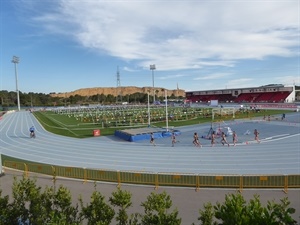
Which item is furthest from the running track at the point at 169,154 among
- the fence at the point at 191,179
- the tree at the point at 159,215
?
the tree at the point at 159,215

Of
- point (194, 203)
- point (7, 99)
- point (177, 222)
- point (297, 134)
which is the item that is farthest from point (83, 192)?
point (7, 99)

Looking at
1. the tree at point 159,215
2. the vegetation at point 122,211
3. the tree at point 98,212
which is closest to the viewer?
the vegetation at point 122,211

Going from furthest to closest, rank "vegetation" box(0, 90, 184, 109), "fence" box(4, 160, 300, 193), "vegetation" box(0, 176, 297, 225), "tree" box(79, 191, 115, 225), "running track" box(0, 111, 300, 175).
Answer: "vegetation" box(0, 90, 184, 109), "running track" box(0, 111, 300, 175), "fence" box(4, 160, 300, 193), "tree" box(79, 191, 115, 225), "vegetation" box(0, 176, 297, 225)

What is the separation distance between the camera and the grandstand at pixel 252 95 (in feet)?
275

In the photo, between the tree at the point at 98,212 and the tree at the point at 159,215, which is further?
the tree at the point at 98,212

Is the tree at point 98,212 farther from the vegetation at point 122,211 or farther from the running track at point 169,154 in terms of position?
the running track at point 169,154

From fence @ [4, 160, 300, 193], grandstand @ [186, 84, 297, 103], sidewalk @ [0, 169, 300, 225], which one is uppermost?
grandstand @ [186, 84, 297, 103]

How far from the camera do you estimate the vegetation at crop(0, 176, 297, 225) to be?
4.86 meters

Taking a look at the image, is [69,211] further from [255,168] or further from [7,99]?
[7,99]

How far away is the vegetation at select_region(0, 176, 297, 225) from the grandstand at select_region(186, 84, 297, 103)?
85856mm

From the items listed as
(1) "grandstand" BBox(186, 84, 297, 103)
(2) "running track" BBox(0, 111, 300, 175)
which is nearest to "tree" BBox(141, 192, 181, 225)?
(2) "running track" BBox(0, 111, 300, 175)

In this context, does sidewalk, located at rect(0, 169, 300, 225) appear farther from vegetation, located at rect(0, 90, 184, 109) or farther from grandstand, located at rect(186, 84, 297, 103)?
vegetation, located at rect(0, 90, 184, 109)

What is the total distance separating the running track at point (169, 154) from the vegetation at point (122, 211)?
9.05 meters

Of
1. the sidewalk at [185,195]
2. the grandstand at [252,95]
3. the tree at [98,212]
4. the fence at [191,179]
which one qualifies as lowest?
the sidewalk at [185,195]
